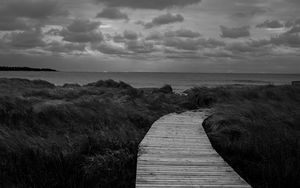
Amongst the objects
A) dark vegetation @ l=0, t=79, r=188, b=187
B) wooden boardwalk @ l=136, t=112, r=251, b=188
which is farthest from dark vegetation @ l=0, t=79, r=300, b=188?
wooden boardwalk @ l=136, t=112, r=251, b=188

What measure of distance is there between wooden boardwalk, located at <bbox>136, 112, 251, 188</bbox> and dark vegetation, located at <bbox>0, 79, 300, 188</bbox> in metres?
0.35

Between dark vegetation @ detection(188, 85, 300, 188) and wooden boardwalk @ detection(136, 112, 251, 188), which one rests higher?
dark vegetation @ detection(188, 85, 300, 188)

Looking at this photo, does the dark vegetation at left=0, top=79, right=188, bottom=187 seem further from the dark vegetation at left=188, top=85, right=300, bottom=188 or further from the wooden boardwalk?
the dark vegetation at left=188, top=85, right=300, bottom=188

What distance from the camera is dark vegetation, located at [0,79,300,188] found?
23.7 feet

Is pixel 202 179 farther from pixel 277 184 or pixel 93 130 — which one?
pixel 93 130

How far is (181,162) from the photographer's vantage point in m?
8.41

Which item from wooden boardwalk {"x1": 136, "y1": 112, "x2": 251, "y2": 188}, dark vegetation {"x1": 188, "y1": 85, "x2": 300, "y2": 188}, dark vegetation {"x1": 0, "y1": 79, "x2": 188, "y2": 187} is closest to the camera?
wooden boardwalk {"x1": 136, "y1": 112, "x2": 251, "y2": 188}

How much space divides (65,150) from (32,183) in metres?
2.81

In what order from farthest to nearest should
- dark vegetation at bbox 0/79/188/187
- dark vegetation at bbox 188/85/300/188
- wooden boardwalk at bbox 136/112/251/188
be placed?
dark vegetation at bbox 188/85/300/188 < dark vegetation at bbox 0/79/188/187 < wooden boardwalk at bbox 136/112/251/188

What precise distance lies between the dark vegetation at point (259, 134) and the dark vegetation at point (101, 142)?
2cm

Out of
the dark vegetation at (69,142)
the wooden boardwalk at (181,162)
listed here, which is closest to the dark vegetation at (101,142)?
the dark vegetation at (69,142)

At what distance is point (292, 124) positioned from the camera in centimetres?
1572

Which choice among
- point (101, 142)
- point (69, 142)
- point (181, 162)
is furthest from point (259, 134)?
point (69, 142)

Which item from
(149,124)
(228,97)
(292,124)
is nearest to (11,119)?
(149,124)
